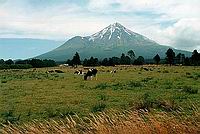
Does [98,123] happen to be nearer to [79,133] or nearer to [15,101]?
[79,133]

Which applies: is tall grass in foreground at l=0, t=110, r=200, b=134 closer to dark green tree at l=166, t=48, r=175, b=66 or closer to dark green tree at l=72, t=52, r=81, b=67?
dark green tree at l=166, t=48, r=175, b=66

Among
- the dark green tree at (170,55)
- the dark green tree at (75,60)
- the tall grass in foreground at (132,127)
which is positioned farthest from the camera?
the dark green tree at (75,60)

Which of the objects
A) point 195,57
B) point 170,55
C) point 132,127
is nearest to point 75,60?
point 170,55

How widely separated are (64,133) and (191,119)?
2.90m

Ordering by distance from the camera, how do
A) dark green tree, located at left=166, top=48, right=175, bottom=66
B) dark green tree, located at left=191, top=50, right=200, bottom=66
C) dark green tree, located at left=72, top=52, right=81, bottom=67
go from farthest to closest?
1. dark green tree, located at left=72, top=52, right=81, bottom=67
2. dark green tree, located at left=166, top=48, right=175, bottom=66
3. dark green tree, located at left=191, top=50, right=200, bottom=66

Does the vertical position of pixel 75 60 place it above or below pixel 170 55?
below

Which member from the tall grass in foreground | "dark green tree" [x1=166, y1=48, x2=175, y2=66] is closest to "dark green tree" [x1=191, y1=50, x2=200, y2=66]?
"dark green tree" [x1=166, y1=48, x2=175, y2=66]

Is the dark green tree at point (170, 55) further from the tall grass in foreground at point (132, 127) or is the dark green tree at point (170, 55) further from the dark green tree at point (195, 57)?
the tall grass in foreground at point (132, 127)

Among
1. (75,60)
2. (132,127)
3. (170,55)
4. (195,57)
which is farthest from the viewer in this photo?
(75,60)

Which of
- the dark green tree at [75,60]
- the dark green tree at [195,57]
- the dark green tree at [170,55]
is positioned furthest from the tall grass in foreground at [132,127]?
the dark green tree at [75,60]

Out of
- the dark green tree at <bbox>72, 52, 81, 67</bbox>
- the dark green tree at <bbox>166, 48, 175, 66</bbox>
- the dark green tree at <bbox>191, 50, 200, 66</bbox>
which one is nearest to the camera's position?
the dark green tree at <bbox>191, 50, 200, 66</bbox>

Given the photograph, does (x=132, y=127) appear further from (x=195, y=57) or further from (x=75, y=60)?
(x=75, y=60)

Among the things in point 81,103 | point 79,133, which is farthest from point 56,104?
point 79,133

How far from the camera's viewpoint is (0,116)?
50.0 feet
